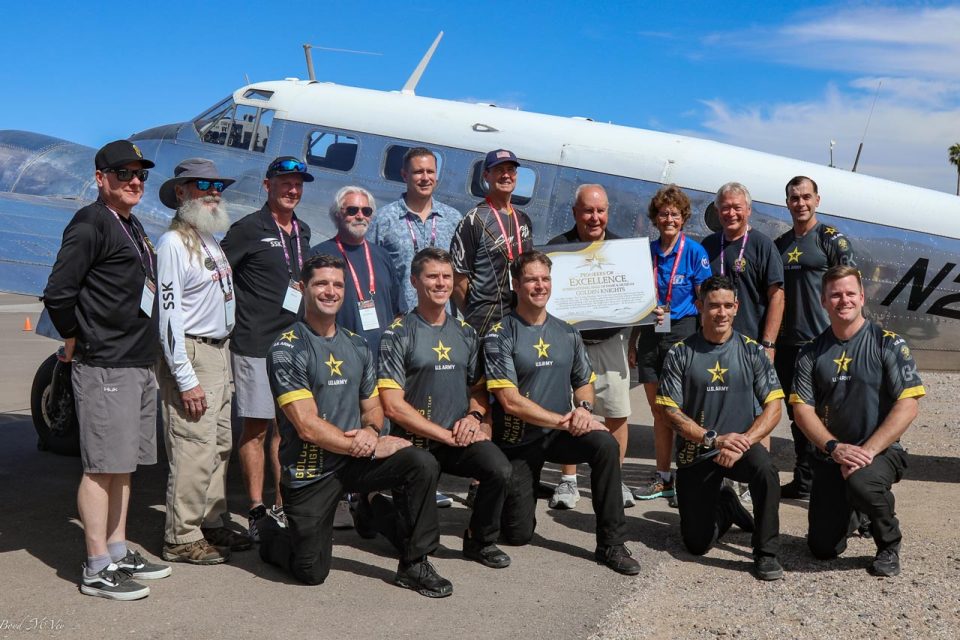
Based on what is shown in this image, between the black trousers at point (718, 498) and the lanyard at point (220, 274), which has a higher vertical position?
the lanyard at point (220, 274)

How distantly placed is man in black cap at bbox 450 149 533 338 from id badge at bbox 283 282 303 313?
1.07 m

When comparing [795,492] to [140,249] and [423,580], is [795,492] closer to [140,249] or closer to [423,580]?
[423,580]

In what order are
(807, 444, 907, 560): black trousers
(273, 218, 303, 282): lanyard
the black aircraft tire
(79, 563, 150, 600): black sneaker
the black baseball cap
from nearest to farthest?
1. (79, 563, 150, 600): black sneaker
2. the black baseball cap
3. (807, 444, 907, 560): black trousers
4. (273, 218, 303, 282): lanyard
5. the black aircraft tire

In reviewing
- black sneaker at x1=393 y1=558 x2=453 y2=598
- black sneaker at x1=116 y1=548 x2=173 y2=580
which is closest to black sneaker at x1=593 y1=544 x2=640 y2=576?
black sneaker at x1=393 y1=558 x2=453 y2=598

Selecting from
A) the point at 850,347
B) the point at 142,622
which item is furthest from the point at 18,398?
the point at 850,347

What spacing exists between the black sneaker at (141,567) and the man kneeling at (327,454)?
2.05 feet

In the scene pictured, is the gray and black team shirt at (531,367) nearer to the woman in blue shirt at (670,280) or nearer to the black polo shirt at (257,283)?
the woman in blue shirt at (670,280)

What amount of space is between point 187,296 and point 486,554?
231 cm

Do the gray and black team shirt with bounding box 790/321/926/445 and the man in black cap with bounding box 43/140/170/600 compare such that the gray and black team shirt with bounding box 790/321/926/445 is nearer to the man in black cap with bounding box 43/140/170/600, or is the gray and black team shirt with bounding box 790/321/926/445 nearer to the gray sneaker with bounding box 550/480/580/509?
the gray sneaker with bounding box 550/480/580/509

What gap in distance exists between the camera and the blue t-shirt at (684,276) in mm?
6367

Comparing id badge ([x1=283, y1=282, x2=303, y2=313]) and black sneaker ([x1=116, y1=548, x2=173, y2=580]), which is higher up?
id badge ([x1=283, y1=282, x2=303, y2=313])

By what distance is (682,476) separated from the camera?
5.42 meters

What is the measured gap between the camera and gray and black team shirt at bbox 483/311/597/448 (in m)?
5.30

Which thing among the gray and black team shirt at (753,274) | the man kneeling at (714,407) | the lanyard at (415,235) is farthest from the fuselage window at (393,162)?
the man kneeling at (714,407)
